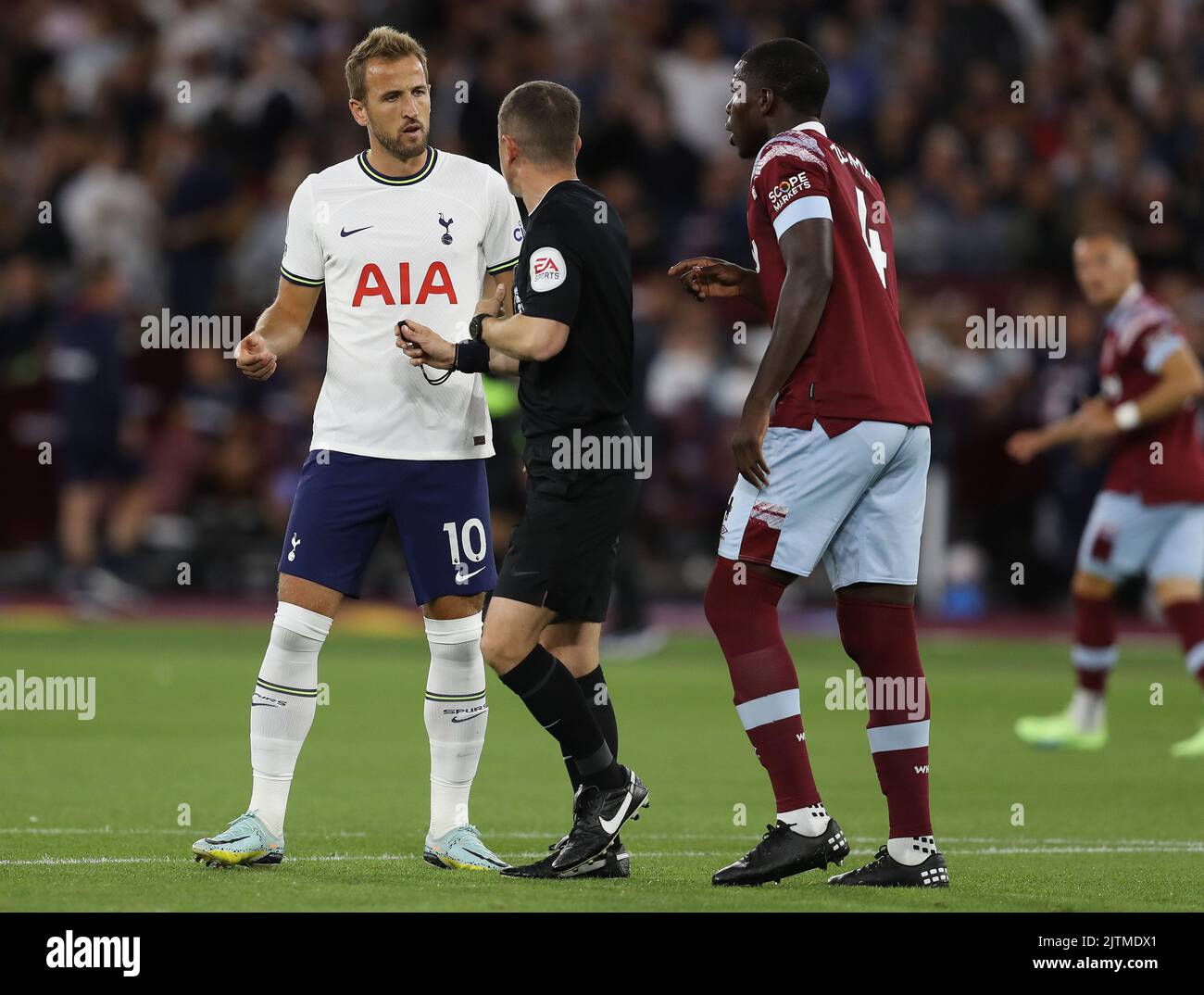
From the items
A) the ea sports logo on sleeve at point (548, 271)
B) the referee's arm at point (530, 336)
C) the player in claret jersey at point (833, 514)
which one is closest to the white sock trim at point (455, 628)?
the player in claret jersey at point (833, 514)

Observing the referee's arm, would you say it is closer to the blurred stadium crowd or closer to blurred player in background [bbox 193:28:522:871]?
blurred player in background [bbox 193:28:522:871]

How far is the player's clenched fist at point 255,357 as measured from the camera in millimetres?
6684

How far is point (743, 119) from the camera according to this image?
660cm

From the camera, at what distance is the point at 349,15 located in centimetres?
2219

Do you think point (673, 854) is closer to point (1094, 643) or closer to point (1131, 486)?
point (1094, 643)

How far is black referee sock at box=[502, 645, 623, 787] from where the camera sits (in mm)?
6535

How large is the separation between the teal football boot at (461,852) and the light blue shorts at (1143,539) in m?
5.13

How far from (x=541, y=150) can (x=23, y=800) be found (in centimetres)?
379

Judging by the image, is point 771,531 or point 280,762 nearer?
point 771,531

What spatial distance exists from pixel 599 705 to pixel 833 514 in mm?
1221

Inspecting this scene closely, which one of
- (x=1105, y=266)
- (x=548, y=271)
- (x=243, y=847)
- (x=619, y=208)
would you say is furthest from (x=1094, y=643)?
(x=619, y=208)

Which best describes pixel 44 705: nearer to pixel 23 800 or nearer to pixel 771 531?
pixel 23 800

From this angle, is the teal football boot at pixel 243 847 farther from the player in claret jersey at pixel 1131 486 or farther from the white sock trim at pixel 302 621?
the player in claret jersey at pixel 1131 486

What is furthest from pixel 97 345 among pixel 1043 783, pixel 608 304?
pixel 608 304
